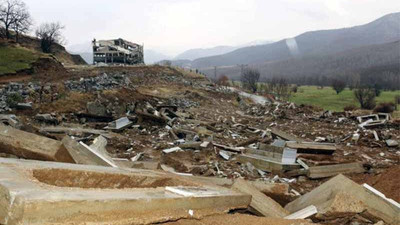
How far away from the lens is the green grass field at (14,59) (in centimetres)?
2432

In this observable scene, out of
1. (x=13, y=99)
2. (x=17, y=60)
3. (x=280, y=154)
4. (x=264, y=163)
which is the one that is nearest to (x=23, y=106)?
(x=13, y=99)

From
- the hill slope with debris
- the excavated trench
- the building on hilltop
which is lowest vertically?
the excavated trench

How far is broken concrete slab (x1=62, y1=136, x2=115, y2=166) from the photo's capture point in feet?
16.0

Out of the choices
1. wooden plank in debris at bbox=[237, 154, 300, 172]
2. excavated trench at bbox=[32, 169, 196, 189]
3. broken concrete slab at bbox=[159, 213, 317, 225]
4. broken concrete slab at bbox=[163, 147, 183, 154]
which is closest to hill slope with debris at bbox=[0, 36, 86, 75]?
broken concrete slab at bbox=[163, 147, 183, 154]

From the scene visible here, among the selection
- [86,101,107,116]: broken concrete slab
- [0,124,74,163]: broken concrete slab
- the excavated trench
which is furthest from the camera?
[86,101,107,116]: broken concrete slab

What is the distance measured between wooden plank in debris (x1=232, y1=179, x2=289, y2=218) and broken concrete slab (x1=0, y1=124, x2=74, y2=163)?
7.45 feet

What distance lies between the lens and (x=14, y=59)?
2664cm

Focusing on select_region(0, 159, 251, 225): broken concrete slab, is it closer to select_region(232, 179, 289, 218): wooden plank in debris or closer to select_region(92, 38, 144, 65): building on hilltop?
select_region(232, 179, 289, 218): wooden plank in debris

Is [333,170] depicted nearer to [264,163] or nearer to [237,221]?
[264,163]

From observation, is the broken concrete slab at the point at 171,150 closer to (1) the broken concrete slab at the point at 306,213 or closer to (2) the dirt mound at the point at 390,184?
(2) the dirt mound at the point at 390,184

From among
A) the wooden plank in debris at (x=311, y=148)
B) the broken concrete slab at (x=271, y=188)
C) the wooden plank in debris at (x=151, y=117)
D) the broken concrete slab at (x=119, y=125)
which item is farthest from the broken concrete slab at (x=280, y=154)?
the wooden plank in debris at (x=151, y=117)

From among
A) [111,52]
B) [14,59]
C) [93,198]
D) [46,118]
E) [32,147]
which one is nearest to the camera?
[93,198]

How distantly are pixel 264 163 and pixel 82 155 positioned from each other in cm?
415

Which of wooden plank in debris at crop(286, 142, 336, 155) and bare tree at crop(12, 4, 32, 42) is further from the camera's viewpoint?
bare tree at crop(12, 4, 32, 42)
